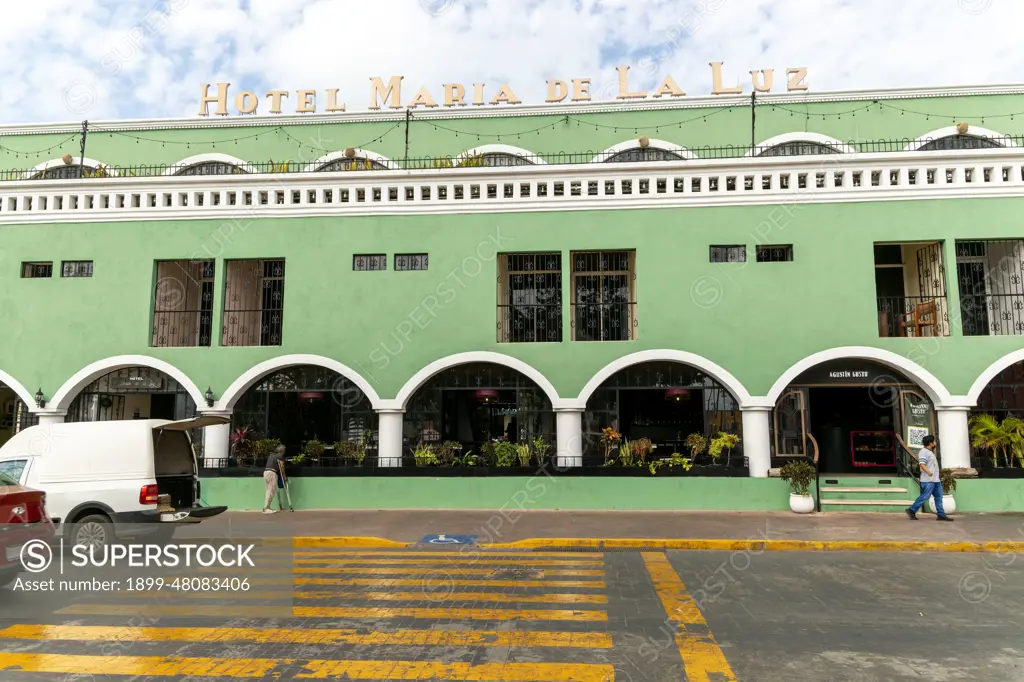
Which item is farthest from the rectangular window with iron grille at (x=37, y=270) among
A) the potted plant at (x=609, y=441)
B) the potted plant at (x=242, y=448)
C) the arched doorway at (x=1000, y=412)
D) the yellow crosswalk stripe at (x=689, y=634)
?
the arched doorway at (x=1000, y=412)

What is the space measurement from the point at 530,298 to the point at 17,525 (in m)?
10.9

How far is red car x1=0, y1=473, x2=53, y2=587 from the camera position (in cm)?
728

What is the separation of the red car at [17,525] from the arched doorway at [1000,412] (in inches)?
620

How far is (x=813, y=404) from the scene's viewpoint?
18562 mm

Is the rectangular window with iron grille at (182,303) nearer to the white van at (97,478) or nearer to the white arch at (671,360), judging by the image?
the white van at (97,478)

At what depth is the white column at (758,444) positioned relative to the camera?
14070 millimetres

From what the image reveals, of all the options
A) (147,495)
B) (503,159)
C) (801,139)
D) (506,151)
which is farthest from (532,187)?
(147,495)

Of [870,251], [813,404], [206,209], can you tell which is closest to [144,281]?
[206,209]

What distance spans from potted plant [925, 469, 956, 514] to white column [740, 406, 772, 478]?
297 centimetres

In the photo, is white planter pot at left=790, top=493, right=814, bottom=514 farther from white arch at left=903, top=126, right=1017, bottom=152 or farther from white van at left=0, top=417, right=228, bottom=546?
white van at left=0, top=417, right=228, bottom=546

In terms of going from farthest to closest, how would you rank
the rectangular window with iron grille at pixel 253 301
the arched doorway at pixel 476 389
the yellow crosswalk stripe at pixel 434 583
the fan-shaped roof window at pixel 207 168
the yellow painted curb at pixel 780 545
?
1. the fan-shaped roof window at pixel 207 168
2. the rectangular window with iron grille at pixel 253 301
3. the arched doorway at pixel 476 389
4. the yellow painted curb at pixel 780 545
5. the yellow crosswalk stripe at pixel 434 583

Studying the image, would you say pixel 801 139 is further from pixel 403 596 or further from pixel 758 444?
pixel 403 596

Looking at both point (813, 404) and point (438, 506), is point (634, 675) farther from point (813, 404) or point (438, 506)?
point (813, 404)

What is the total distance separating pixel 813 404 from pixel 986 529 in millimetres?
6887
